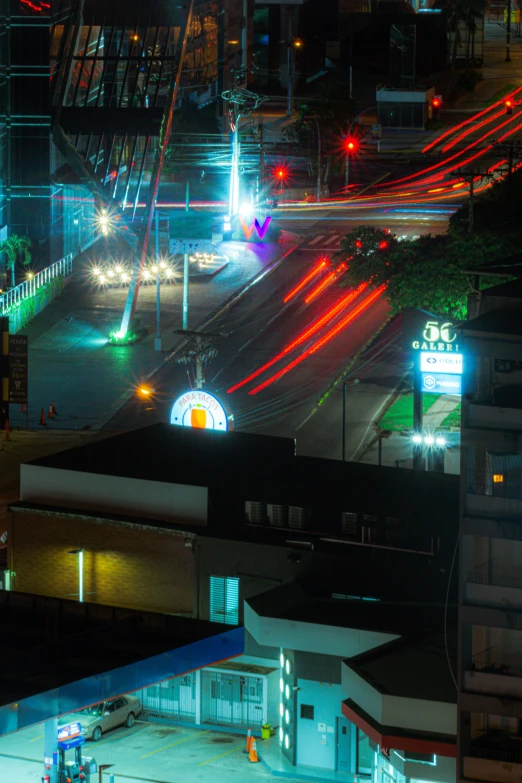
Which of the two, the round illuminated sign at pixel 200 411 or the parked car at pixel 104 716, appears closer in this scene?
the parked car at pixel 104 716

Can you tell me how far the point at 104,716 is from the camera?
2126 inches

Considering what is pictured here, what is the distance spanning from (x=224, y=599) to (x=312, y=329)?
43.8 meters

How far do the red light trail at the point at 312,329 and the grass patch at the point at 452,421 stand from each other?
36.2 ft

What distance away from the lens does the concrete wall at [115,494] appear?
5859 cm

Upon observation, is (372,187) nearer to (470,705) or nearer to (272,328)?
(272,328)

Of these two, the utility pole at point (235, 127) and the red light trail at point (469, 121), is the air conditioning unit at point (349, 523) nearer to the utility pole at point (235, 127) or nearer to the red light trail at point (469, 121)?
the utility pole at point (235, 127)

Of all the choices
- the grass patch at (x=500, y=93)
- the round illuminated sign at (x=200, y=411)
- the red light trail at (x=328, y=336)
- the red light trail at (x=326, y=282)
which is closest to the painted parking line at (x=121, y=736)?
the round illuminated sign at (x=200, y=411)

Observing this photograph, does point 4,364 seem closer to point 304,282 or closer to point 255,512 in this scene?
point 255,512

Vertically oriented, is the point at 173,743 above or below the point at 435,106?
below

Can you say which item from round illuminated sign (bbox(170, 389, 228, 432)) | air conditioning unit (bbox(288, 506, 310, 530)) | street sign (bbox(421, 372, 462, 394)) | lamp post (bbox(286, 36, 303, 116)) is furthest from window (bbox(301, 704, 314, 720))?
lamp post (bbox(286, 36, 303, 116))

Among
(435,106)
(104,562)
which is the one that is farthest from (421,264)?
(435,106)

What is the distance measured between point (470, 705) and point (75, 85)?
73.3 m

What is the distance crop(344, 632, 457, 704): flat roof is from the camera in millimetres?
46969

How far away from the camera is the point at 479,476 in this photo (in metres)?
47.5
